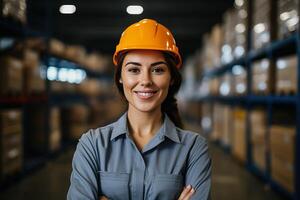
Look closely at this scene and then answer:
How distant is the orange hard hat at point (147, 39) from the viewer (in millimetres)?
1581

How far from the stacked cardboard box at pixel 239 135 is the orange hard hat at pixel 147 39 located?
17.5 feet

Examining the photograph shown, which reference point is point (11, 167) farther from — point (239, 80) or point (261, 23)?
point (239, 80)

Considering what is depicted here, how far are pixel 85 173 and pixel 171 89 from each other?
21.3 inches

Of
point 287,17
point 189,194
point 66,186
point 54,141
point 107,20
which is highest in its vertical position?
point 107,20

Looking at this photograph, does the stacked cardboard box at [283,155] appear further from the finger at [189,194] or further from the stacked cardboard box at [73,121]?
the stacked cardboard box at [73,121]

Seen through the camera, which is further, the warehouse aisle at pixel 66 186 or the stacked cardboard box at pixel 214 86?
the stacked cardboard box at pixel 214 86

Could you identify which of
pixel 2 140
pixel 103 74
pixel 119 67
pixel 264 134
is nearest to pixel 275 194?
pixel 264 134

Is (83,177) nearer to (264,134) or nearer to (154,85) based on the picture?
(154,85)

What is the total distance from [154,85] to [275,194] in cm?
375

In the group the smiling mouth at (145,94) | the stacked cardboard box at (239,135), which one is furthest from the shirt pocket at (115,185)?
the stacked cardboard box at (239,135)

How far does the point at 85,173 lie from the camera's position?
160cm

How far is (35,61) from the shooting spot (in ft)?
20.3

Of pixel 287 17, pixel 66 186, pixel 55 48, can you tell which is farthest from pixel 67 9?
pixel 55 48

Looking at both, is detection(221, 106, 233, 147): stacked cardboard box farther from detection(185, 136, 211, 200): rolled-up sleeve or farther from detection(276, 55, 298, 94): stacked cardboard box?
detection(185, 136, 211, 200): rolled-up sleeve
